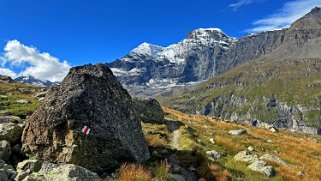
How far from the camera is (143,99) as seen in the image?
41.2m

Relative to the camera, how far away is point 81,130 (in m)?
16.4

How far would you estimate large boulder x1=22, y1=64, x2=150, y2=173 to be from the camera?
1627 cm

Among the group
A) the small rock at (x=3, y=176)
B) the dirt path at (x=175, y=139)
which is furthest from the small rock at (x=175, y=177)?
the dirt path at (x=175, y=139)

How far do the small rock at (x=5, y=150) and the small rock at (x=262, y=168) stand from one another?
541 inches

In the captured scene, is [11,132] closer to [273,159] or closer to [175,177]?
[175,177]

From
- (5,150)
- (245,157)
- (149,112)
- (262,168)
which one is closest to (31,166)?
(5,150)

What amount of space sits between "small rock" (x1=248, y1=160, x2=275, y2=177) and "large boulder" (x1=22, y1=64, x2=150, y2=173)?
23.3ft

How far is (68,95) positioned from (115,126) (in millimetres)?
2666

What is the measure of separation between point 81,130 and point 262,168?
1165 cm

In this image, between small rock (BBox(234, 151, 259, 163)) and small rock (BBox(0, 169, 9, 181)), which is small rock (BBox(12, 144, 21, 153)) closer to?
small rock (BBox(0, 169, 9, 181))

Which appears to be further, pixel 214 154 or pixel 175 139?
pixel 175 139

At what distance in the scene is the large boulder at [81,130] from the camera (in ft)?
53.4

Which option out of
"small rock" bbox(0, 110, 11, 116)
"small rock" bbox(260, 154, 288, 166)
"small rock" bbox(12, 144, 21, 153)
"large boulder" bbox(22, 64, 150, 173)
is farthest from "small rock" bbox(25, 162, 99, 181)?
"small rock" bbox(260, 154, 288, 166)

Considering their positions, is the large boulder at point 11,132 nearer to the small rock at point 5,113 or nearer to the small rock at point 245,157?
the small rock at point 5,113
